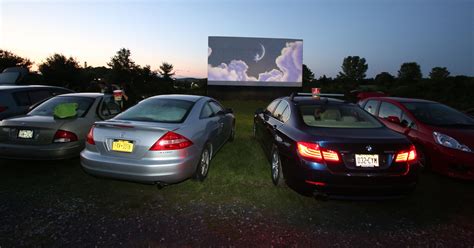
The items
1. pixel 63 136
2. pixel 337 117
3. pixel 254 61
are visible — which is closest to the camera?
pixel 337 117

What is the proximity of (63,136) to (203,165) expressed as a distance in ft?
7.52

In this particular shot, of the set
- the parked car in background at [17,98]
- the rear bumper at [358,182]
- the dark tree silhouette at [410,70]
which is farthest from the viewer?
the dark tree silhouette at [410,70]

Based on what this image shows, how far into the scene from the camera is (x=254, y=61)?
23.6 meters

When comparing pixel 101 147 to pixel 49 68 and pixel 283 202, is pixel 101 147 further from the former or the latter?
pixel 49 68

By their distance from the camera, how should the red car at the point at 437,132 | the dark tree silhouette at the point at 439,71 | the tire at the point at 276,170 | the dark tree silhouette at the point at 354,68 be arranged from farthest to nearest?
the dark tree silhouette at the point at 354,68
the dark tree silhouette at the point at 439,71
the red car at the point at 437,132
the tire at the point at 276,170

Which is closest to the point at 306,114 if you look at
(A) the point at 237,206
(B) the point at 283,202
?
(B) the point at 283,202

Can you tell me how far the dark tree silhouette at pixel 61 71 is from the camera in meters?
28.6

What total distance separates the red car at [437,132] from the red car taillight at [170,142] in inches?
155

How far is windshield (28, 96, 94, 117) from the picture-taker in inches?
194

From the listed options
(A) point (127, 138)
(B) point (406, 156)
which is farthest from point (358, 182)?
(A) point (127, 138)

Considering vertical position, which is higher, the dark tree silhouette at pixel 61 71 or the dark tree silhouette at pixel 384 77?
the dark tree silhouette at pixel 384 77

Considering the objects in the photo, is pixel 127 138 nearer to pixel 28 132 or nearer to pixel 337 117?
pixel 28 132

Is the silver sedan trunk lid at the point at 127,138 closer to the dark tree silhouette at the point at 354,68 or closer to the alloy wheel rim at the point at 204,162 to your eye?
the alloy wheel rim at the point at 204,162

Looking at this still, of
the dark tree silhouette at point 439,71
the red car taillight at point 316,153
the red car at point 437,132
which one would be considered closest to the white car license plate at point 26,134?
the red car taillight at point 316,153
